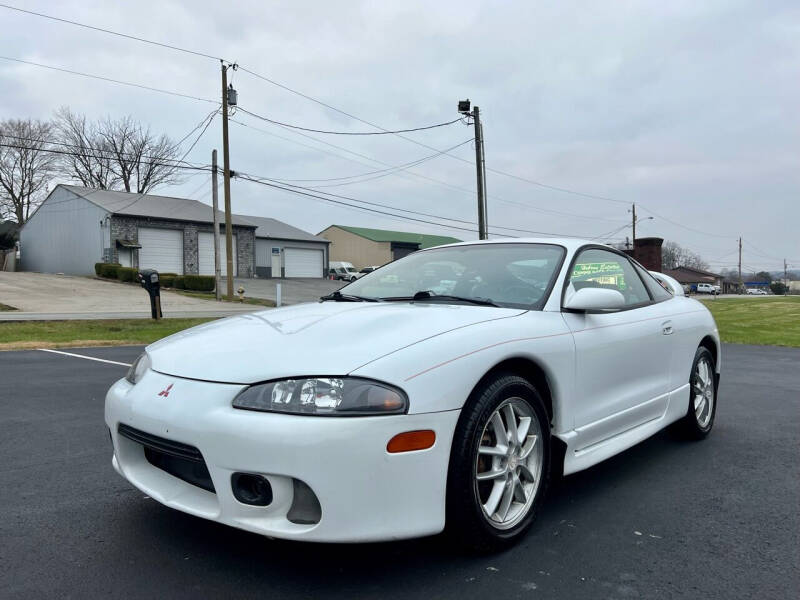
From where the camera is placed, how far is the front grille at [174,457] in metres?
2.30

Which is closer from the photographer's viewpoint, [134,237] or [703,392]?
[703,392]

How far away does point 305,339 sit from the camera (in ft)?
8.36

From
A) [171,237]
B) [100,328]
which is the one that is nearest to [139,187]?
[171,237]

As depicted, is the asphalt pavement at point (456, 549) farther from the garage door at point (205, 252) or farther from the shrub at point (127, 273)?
the garage door at point (205, 252)

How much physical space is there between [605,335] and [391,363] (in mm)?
1510

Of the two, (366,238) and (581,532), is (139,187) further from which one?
(581,532)

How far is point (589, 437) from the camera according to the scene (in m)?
3.10

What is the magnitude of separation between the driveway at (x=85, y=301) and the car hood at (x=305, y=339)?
1609cm

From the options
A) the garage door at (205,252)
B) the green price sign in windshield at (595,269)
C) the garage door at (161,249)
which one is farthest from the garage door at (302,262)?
the green price sign in windshield at (595,269)

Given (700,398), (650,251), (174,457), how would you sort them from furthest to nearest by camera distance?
1. (650,251)
2. (700,398)
3. (174,457)

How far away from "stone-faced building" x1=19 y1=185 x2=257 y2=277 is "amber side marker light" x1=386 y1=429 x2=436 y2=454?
37.3 metres

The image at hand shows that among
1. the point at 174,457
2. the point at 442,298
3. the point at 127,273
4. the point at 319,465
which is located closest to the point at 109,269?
the point at 127,273

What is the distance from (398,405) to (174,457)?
3.01ft

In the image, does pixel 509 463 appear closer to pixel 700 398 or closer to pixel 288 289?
pixel 700 398
